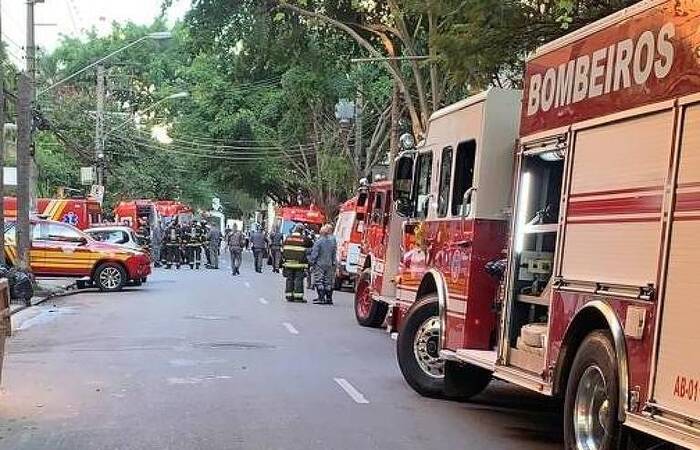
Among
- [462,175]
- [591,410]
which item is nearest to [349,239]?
[462,175]

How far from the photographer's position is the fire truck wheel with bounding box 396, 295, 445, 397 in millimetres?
10211

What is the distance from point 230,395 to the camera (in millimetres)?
9883

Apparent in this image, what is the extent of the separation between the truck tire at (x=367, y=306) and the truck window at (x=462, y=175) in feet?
25.2

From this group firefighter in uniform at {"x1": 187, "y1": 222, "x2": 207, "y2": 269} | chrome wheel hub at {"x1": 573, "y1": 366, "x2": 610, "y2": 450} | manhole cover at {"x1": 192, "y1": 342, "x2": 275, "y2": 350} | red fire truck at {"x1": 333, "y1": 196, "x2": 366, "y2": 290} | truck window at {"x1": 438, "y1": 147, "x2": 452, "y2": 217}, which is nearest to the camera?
chrome wheel hub at {"x1": 573, "y1": 366, "x2": 610, "y2": 450}

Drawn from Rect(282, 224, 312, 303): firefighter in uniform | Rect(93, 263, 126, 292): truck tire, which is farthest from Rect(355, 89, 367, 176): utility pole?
Rect(282, 224, 312, 303): firefighter in uniform

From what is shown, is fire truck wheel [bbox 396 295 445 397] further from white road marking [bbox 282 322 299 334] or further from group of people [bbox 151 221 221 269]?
group of people [bbox 151 221 221 269]

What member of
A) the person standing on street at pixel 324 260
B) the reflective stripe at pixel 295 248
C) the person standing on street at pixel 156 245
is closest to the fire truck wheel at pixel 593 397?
the person standing on street at pixel 324 260

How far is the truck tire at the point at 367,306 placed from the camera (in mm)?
17625

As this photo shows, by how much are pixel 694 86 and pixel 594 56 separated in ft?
4.87

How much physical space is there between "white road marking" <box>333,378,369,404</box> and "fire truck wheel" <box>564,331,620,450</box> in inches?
125

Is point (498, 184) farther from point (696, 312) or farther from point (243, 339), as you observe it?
point (243, 339)

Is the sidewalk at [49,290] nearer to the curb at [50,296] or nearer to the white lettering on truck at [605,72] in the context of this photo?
the curb at [50,296]

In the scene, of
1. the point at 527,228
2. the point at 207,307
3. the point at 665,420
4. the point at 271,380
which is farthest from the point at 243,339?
the point at 665,420

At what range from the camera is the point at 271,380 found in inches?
430
